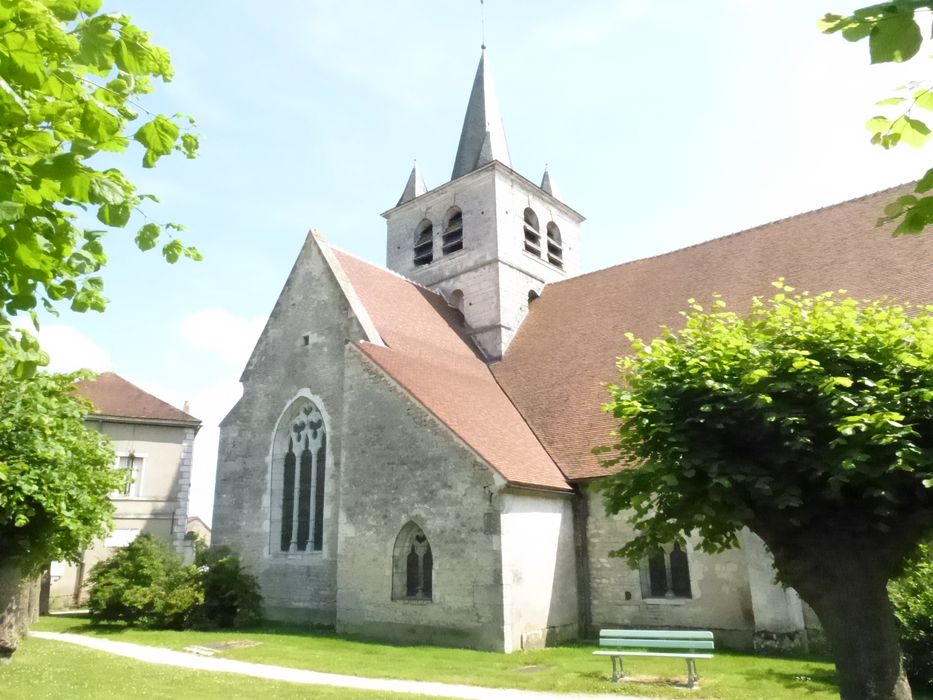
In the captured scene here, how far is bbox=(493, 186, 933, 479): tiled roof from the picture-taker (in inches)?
559

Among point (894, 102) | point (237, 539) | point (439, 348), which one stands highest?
point (439, 348)

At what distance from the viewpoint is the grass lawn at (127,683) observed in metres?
8.03

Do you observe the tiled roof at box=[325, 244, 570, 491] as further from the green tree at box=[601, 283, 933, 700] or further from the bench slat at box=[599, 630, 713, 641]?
the green tree at box=[601, 283, 933, 700]

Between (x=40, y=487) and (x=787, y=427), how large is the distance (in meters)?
A: 9.56

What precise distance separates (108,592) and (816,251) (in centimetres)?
1776

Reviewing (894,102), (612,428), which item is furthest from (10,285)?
(612,428)

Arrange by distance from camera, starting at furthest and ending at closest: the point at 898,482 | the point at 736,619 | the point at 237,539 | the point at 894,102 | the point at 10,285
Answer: the point at 237,539 → the point at 736,619 → the point at 898,482 → the point at 10,285 → the point at 894,102

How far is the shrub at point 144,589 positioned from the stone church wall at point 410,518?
12.0ft

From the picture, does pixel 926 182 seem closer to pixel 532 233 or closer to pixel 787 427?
pixel 787 427

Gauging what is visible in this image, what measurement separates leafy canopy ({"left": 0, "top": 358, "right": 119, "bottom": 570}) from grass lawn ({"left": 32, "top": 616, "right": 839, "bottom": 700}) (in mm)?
1867

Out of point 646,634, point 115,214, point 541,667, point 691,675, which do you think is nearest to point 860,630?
point 691,675

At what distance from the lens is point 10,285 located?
334 cm

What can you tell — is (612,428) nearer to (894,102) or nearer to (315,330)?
(315,330)

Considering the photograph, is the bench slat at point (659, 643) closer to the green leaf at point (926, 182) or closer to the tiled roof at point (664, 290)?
the tiled roof at point (664, 290)
